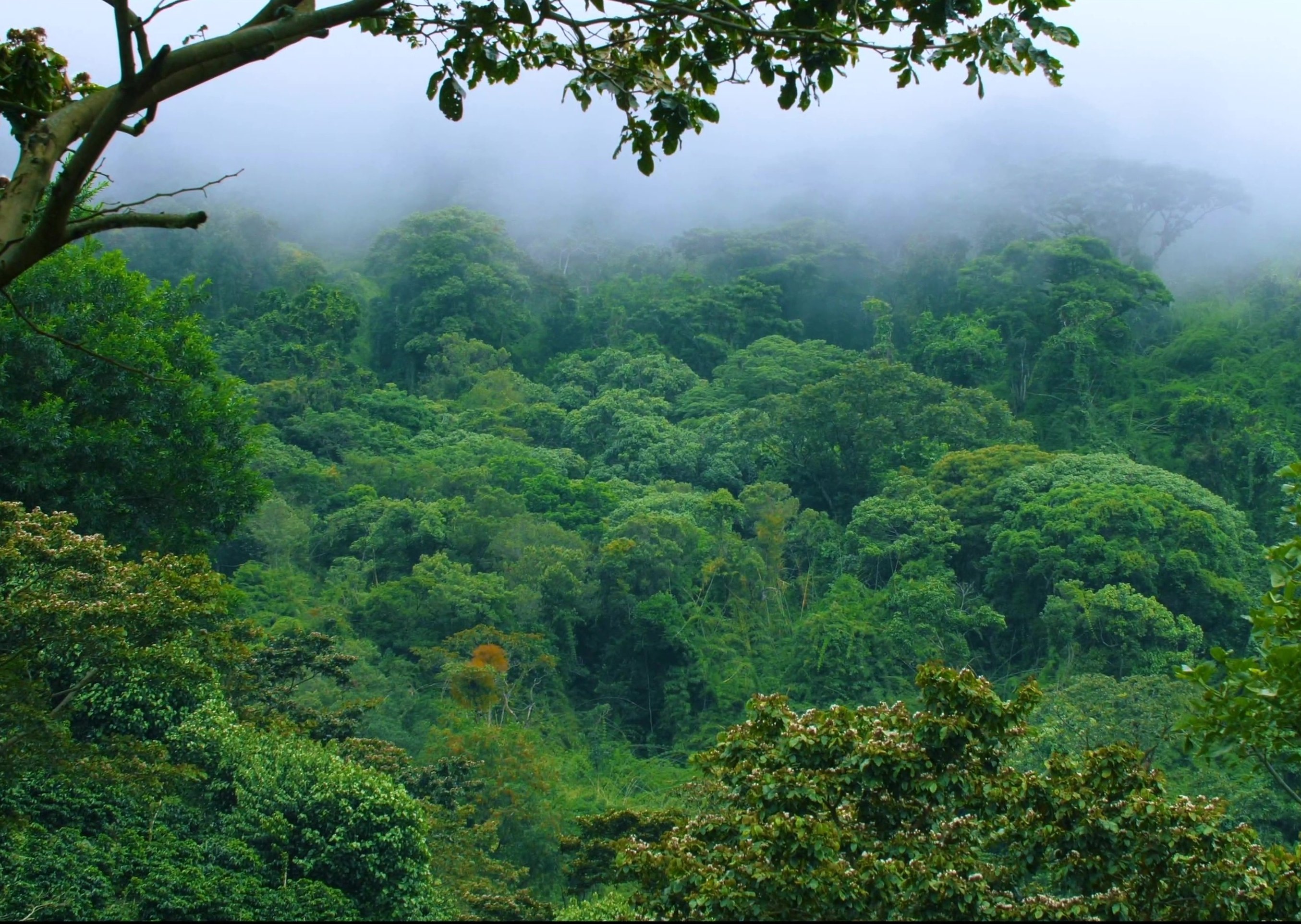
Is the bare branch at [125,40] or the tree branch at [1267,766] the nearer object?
the bare branch at [125,40]

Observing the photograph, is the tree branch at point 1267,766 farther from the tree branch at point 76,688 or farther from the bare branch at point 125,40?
the tree branch at point 76,688

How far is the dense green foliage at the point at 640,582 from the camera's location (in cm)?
700

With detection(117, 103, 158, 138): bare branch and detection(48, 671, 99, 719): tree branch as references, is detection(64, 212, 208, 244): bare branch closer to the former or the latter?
detection(117, 103, 158, 138): bare branch

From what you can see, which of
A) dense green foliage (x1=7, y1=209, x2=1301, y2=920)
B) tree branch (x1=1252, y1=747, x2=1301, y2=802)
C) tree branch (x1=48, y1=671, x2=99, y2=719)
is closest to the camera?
tree branch (x1=1252, y1=747, x2=1301, y2=802)

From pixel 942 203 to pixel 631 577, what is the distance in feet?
95.7

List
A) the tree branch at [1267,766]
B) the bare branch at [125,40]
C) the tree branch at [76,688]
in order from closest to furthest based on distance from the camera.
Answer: the bare branch at [125,40]
the tree branch at [1267,766]
the tree branch at [76,688]

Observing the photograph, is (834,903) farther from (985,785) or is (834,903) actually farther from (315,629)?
(315,629)

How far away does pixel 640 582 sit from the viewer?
26484mm

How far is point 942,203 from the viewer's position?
49.9m

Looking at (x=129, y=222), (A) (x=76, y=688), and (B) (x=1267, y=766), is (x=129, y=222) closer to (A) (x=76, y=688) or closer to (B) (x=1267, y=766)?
(B) (x=1267, y=766)

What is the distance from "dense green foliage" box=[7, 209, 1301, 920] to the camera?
23.0ft

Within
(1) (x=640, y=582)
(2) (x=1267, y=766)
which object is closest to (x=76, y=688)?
(2) (x=1267, y=766)

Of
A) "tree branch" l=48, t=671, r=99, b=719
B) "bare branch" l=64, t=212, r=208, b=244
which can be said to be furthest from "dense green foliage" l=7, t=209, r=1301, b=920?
"bare branch" l=64, t=212, r=208, b=244

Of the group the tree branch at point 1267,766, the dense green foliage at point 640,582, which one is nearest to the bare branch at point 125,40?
the dense green foliage at point 640,582
